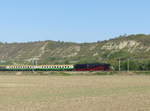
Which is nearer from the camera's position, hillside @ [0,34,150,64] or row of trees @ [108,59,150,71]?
row of trees @ [108,59,150,71]

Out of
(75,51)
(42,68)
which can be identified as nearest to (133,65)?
(42,68)

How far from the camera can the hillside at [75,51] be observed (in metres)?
120

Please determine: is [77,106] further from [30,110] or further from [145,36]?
Result: [145,36]

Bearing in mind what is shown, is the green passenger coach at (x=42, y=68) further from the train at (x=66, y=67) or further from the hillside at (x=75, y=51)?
the hillside at (x=75, y=51)

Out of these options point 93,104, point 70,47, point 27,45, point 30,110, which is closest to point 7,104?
point 30,110

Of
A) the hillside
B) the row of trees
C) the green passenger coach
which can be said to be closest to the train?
the green passenger coach

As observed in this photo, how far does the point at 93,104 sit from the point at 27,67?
7193cm

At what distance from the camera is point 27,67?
303ft

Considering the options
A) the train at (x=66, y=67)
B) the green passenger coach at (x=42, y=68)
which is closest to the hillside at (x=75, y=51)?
the green passenger coach at (x=42, y=68)

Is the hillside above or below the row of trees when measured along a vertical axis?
above

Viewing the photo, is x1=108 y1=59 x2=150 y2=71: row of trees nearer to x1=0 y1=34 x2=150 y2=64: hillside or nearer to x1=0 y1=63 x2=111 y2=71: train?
x1=0 y1=63 x2=111 y2=71: train

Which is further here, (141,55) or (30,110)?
(141,55)

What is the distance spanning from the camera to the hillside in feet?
395

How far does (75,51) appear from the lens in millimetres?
145250
